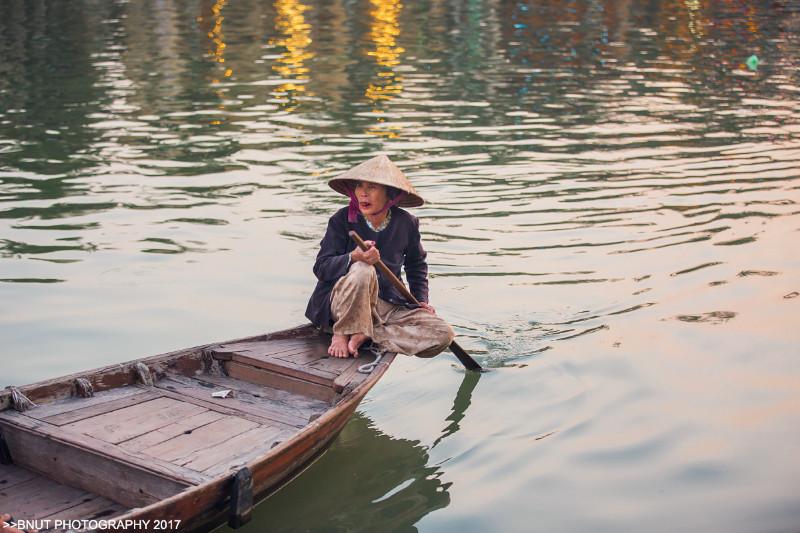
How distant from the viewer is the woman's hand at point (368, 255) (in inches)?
202

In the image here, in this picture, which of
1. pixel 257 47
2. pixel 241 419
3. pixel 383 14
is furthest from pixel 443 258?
pixel 383 14

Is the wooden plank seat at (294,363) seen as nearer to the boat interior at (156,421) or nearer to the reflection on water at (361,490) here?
Answer: the boat interior at (156,421)

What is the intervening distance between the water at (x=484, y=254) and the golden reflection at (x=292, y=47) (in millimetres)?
163

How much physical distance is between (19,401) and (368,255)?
182 centimetres

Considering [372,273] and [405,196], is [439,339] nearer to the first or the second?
[372,273]

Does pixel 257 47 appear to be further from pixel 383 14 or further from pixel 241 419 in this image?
pixel 241 419

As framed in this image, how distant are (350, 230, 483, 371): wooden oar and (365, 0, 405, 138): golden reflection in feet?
22.7

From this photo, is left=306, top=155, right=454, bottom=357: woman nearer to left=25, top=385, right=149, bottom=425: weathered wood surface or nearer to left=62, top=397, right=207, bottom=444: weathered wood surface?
left=62, top=397, right=207, bottom=444: weathered wood surface

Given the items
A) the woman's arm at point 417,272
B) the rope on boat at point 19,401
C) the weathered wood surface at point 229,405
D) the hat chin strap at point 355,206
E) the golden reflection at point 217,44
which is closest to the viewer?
the rope on boat at point 19,401

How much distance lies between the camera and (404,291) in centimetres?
555

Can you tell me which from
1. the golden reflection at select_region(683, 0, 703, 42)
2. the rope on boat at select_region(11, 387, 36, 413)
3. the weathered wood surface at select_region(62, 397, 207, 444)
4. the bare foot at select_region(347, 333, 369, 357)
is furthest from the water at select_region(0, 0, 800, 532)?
the golden reflection at select_region(683, 0, 703, 42)

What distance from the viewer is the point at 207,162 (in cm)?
1137

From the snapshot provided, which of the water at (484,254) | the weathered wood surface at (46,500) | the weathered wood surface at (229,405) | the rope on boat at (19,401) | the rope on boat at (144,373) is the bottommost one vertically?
the water at (484,254)

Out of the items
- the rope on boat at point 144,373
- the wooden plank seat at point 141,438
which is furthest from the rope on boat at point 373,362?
the rope on boat at point 144,373
